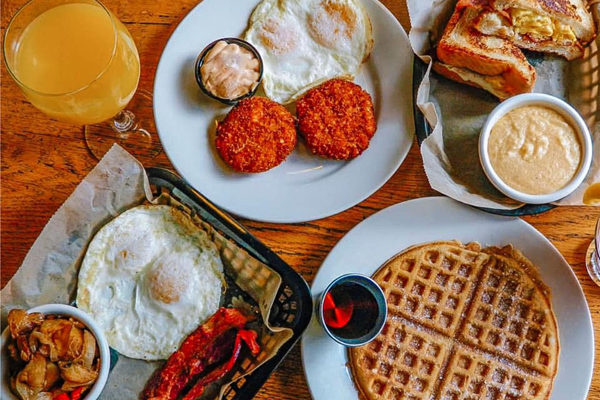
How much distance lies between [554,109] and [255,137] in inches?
43.5

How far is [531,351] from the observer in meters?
2.28

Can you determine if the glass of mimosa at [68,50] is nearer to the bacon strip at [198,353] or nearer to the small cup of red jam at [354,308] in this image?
the bacon strip at [198,353]

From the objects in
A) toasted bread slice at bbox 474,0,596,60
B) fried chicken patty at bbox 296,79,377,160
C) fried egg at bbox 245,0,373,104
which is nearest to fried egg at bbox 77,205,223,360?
fried chicken patty at bbox 296,79,377,160

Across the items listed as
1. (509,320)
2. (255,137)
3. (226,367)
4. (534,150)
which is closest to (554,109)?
(534,150)

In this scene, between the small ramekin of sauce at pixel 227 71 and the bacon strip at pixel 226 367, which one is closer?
the bacon strip at pixel 226 367

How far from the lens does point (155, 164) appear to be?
7.90 ft

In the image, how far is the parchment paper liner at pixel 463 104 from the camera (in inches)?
91.3

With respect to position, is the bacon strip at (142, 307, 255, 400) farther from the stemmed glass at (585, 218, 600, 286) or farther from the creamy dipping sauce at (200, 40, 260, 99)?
the stemmed glass at (585, 218, 600, 286)

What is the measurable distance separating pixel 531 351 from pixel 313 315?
0.81 metres

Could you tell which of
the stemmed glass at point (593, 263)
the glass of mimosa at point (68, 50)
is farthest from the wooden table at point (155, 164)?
the glass of mimosa at point (68, 50)

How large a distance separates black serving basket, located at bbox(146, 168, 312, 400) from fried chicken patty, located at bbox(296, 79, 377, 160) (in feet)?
1.44

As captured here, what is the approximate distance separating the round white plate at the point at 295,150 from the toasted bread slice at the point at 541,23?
1.15 feet

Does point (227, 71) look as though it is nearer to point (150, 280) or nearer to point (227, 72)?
point (227, 72)

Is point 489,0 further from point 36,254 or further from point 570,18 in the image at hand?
point 36,254
